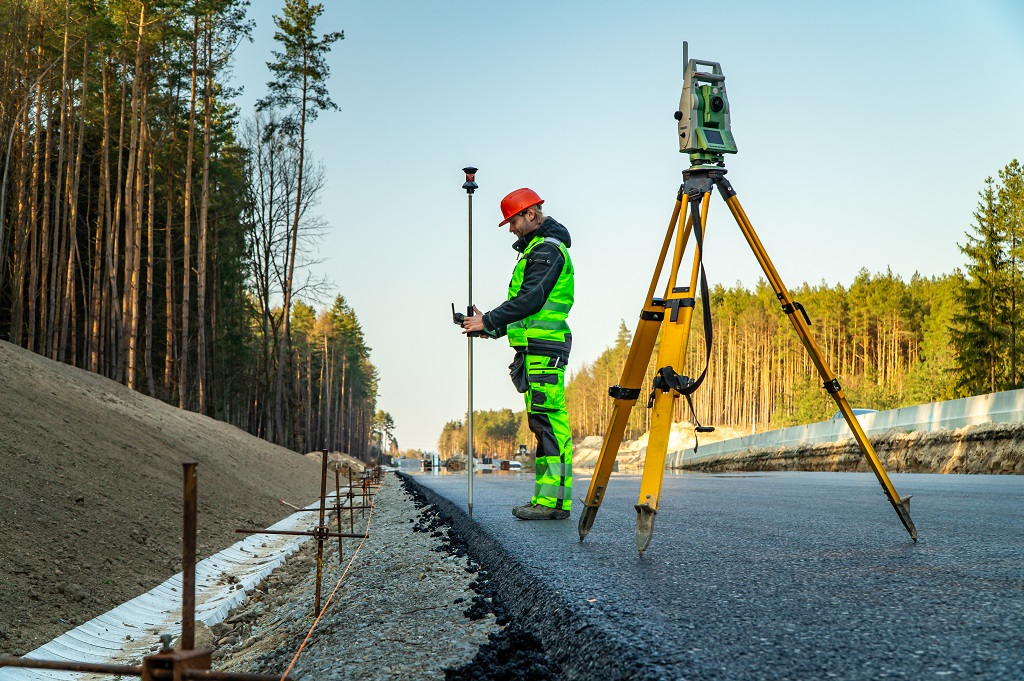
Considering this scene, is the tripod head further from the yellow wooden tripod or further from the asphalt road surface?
the asphalt road surface

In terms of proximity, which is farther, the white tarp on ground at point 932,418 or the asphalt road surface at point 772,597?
the white tarp on ground at point 932,418

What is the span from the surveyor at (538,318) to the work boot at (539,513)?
0.36m

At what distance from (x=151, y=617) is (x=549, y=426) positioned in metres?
3.97

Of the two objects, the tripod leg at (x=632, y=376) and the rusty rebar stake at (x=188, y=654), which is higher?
the tripod leg at (x=632, y=376)

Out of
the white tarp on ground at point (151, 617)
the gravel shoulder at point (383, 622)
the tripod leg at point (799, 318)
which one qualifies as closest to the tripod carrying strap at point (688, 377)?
the tripod leg at point (799, 318)

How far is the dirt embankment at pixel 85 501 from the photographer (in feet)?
23.0

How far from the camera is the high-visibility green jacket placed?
572cm

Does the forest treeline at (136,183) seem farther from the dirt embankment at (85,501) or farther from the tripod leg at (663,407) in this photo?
the tripod leg at (663,407)

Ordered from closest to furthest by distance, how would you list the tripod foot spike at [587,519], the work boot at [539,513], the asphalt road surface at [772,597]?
the asphalt road surface at [772,597] → the tripod foot spike at [587,519] → the work boot at [539,513]

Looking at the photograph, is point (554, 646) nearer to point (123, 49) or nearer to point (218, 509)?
point (218, 509)

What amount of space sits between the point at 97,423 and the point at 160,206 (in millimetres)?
29433

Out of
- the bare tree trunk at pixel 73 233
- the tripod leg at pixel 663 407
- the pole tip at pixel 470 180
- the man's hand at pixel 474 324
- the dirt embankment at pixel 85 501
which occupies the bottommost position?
the dirt embankment at pixel 85 501

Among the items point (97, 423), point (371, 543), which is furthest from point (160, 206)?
point (371, 543)

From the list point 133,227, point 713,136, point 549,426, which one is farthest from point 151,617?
point 133,227
